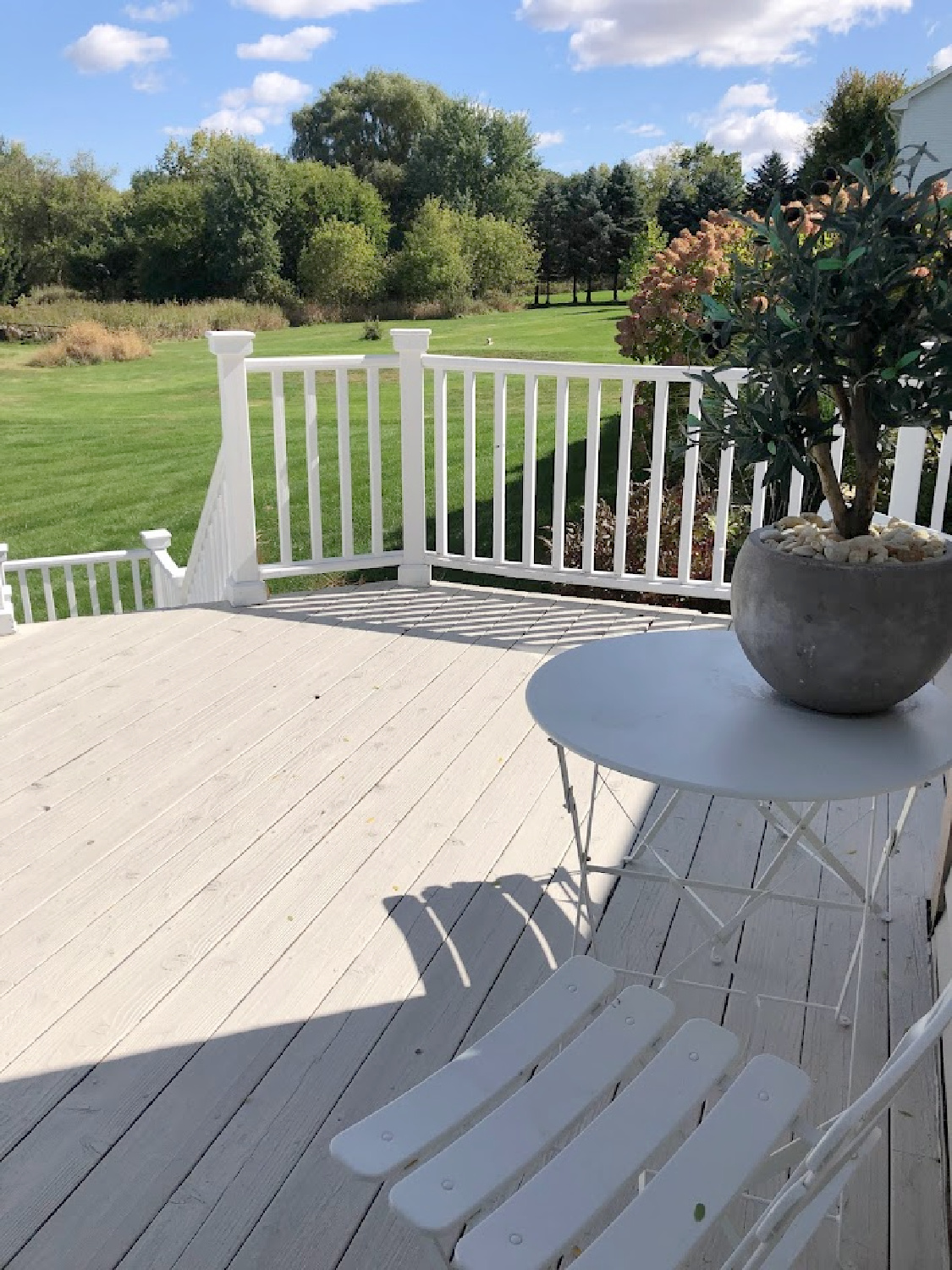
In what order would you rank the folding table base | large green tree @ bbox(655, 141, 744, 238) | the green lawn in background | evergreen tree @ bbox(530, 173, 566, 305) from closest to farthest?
the folding table base → the green lawn in background → large green tree @ bbox(655, 141, 744, 238) → evergreen tree @ bbox(530, 173, 566, 305)

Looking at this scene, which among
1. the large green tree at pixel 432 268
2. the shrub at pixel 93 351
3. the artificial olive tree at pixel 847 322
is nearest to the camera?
the artificial olive tree at pixel 847 322

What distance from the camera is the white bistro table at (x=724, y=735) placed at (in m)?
1.60

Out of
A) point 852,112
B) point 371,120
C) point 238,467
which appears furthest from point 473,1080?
point 371,120

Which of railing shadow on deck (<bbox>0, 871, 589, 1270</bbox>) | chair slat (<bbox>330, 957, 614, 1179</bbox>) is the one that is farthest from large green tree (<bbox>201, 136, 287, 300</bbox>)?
chair slat (<bbox>330, 957, 614, 1179</bbox>)

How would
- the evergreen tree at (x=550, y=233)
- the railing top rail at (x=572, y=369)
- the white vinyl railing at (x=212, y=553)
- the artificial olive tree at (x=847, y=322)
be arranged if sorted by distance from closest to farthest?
1. the artificial olive tree at (x=847, y=322)
2. the railing top rail at (x=572, y=369)
3. the white vinyl railing at (x=212, y=553)
4. the evergreen tree at (x=550, y=233)

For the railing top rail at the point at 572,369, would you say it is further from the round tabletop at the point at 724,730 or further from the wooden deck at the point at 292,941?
the round tabletop at the point at 724,730

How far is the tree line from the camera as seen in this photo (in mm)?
25172

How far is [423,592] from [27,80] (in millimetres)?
47633

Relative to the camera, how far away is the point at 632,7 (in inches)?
2080

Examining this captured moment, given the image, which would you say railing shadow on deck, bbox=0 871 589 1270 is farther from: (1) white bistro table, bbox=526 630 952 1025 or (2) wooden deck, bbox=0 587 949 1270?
(1) white bistro table, bbox=526 630 952 1025

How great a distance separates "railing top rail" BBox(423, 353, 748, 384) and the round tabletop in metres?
→ 2.10

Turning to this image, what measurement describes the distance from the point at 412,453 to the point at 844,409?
316cm

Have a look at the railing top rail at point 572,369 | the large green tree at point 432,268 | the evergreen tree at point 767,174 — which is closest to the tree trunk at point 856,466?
the railing top rail at point 572,369

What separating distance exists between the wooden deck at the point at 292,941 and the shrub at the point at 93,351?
18.5m
